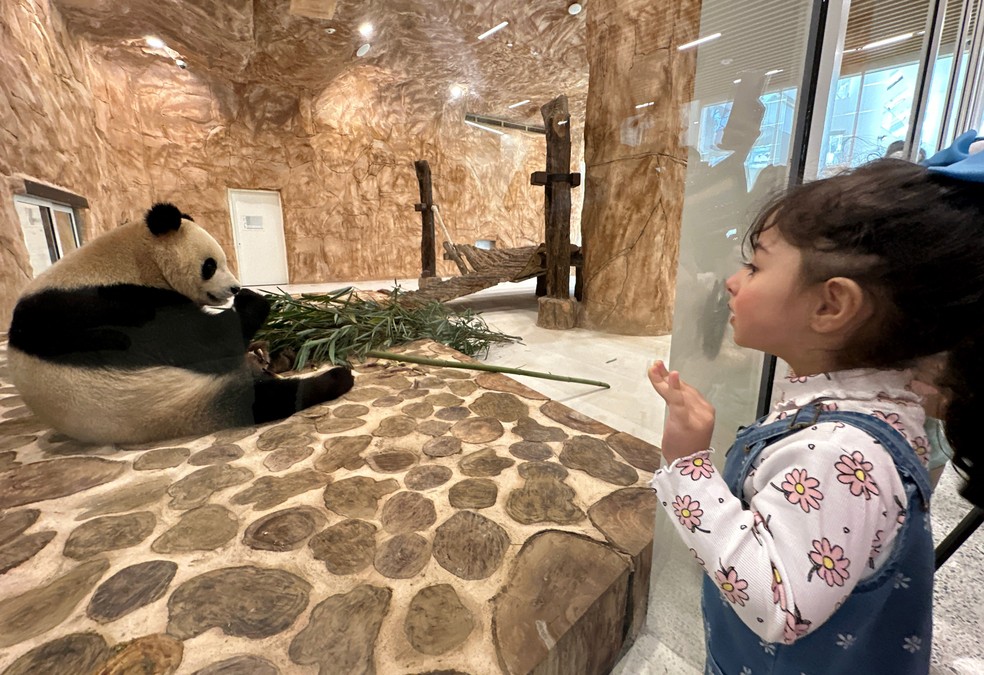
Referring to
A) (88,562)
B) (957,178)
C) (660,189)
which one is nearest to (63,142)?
(88,562)

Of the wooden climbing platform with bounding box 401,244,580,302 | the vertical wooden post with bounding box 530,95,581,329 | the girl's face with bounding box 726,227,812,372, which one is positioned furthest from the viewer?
the wooden climbing platform with bounding box 401,244,580,302

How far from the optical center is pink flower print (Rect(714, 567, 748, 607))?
1.21ft

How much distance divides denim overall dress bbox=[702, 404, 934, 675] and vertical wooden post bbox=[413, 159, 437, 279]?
16.1 ft

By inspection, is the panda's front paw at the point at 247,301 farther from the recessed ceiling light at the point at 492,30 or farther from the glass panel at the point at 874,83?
the recessed ceiling light at the point at 492,30

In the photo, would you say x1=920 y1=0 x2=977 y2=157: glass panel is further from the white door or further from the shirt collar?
the white door

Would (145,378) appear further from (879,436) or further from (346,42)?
(346,42)

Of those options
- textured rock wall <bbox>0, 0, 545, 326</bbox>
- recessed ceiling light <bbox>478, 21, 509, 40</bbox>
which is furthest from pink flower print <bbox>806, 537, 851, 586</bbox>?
recessed ceiling light <bbox>478, 21, 509, 40</bbox>

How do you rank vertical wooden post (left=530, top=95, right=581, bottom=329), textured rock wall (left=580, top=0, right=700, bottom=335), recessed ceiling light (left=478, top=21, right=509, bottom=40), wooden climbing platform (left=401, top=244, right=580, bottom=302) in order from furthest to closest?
recessed ceiling light (left=478, top=21, right=509, bottom=40) → wooden climbing platform (left=401, top=244, right=580, bottom=302) → vertical wooden post (left=530, top=95, right=581, bottom=329) → textured rock wall (left=580, top=0, right=700, bottom=335)

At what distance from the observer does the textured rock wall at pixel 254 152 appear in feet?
6.07

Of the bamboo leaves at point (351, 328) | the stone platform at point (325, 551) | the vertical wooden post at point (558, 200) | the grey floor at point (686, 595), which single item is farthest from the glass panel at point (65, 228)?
the vertical wooden post at point (558, 200)

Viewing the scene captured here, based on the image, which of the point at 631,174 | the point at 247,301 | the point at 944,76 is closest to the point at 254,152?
the point at 631,174

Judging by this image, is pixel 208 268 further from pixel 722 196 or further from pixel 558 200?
pixel 558 200

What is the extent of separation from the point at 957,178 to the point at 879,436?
24 cm

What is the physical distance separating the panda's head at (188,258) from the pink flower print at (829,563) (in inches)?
57.3
